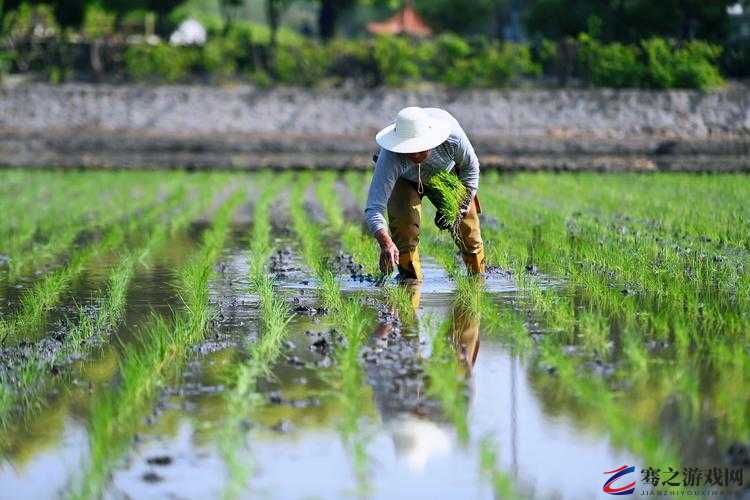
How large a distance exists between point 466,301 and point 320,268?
1662mm

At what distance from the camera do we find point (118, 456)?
4.27m

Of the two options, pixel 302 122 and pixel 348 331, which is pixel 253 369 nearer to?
pixel 348 331

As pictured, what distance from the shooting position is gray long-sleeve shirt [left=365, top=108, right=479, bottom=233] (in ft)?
24.8

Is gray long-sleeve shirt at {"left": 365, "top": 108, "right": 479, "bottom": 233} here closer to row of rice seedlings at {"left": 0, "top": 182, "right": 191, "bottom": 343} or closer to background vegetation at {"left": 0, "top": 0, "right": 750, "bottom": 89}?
row of rice seedlings at {"left": 0, "top": 182, "right": 191, "bottom": 343}

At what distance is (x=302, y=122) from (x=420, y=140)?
1758 cm

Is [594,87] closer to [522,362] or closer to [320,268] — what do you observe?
[320,268]

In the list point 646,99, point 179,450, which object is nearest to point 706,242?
point 179,450

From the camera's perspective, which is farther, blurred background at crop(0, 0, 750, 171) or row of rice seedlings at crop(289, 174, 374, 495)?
blurred background at crop(0, 0, 750, 171)

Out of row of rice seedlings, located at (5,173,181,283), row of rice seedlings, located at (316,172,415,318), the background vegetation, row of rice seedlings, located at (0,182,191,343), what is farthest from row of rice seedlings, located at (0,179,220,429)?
the background vegetation

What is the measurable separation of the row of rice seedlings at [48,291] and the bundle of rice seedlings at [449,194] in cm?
222

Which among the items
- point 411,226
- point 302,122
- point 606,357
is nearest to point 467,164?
point 411,226

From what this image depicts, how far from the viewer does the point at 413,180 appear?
8.16 m

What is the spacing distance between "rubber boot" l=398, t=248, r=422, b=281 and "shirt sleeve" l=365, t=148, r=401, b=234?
2.31 feet

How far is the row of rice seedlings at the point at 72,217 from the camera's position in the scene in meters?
9.97
